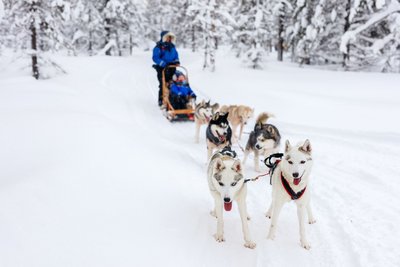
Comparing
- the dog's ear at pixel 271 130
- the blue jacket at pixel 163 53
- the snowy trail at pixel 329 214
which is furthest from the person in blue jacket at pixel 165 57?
the dog's ear at pixel 271 130

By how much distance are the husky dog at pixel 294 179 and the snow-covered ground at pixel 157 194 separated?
0.38 m

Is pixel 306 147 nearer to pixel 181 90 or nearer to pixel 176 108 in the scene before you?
pixel 176 108

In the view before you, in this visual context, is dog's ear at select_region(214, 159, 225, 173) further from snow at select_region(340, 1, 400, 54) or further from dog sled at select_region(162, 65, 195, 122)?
snow at select_region(340, 1, 400, 54)

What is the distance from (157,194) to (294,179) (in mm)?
1994

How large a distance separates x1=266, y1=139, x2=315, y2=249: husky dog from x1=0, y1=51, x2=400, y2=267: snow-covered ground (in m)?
0.38

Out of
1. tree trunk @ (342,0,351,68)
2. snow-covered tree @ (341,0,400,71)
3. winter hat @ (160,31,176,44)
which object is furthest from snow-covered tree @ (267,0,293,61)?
winter hat @ (160,31,176,44)

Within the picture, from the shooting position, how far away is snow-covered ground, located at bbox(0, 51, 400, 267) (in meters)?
3.50

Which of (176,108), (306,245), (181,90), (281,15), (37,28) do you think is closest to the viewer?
(306,245)

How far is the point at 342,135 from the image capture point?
8227mm

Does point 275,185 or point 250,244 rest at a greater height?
point 275,185

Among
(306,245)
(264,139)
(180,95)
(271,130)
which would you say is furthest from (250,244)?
(180,95)

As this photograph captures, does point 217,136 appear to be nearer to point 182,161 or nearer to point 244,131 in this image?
point 182,161

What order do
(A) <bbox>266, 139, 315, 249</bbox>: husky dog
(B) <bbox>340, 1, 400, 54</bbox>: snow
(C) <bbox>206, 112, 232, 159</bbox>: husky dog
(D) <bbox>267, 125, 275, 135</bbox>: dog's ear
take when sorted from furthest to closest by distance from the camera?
(B) <bbox>340, 1, 400, 54</bbox>: snow
(C) <bbox>206, 112, 232, 159</bbox>: husky dog
(D) <bbox>267, 125, 275, 135</bbox>: dog's ear
(A) <bbox>266, 139, 315, 249</bbox>: husky dog

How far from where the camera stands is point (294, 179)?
3705 millimetres
